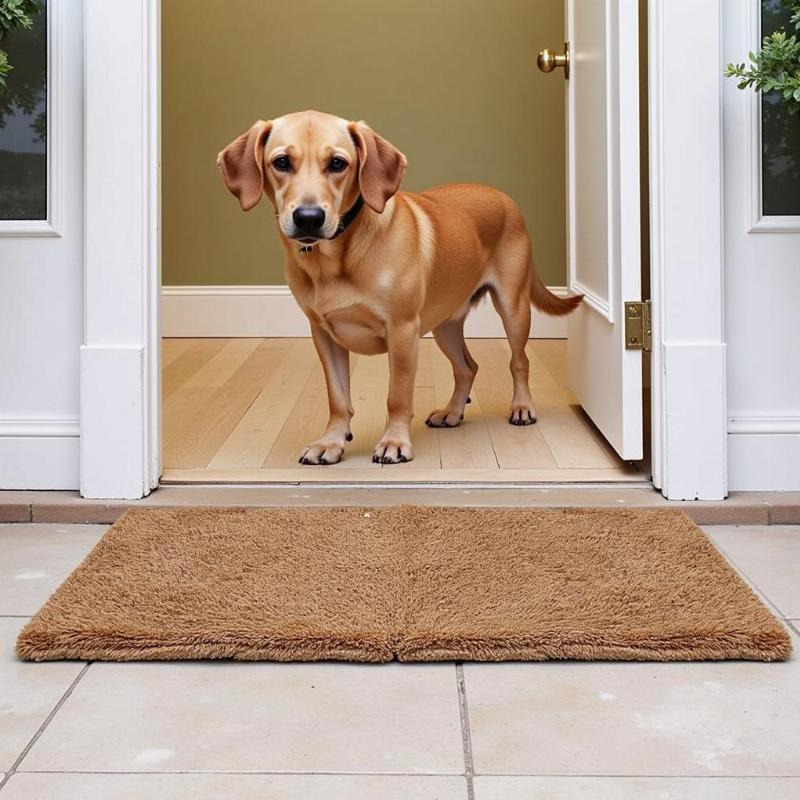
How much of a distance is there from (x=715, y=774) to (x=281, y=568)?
880mm

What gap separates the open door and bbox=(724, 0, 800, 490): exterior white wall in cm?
19

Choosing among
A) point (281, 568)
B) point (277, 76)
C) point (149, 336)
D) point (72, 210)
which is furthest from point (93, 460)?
point (277, 76)

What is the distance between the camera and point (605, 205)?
281 centimetres

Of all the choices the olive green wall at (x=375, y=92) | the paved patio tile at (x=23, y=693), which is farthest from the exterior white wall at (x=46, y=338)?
the olive green wall at (x=375, y=92)

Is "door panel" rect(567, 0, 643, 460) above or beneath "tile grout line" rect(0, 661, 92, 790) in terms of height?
above

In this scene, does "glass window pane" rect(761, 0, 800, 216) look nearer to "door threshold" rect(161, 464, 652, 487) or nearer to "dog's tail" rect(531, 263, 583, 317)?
"door threshold" rect(161, 464, 652, 487)

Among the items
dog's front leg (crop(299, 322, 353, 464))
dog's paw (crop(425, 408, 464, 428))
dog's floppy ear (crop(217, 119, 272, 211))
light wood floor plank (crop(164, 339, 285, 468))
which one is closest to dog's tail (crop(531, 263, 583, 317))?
dog's paw (crop(425, 408, 464, 428))

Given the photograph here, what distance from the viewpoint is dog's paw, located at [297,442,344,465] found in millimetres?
2844

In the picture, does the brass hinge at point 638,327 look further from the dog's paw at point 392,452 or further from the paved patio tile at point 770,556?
the dog's paw at point 392,452

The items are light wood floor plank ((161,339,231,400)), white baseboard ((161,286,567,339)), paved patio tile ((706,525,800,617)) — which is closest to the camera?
paved patio tile ((706,525,800,617))

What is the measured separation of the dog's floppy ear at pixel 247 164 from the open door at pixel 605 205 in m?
0.74

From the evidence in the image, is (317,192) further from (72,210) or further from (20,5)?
(20,5)

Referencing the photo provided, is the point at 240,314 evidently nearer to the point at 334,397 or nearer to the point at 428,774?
the point at 334,397

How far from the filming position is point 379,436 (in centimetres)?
318
